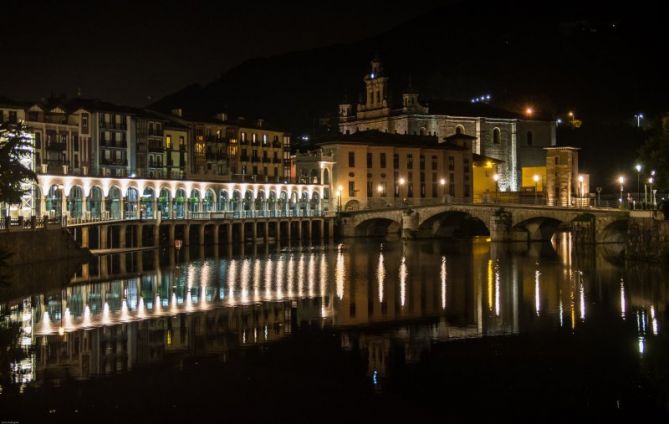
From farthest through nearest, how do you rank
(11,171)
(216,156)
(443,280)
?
(216,156) < (11,171) < (443,280)

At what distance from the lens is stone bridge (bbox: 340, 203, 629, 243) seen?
245 feet

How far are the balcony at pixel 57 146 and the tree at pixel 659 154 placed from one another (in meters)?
55.8

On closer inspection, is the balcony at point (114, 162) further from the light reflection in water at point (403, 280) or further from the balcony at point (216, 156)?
the light reflection in water at point (403, 280)

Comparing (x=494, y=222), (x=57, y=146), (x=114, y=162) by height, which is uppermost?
(x=57, y=146)

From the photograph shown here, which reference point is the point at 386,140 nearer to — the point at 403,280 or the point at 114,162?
the point at 114,162

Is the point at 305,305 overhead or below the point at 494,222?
below

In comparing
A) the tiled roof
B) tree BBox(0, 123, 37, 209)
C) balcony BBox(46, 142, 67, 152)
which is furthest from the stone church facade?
tree BBox(0, 123, 37, 209)

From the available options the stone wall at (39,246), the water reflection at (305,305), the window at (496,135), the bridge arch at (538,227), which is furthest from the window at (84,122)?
the window at (496,135)

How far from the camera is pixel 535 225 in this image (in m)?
85.5

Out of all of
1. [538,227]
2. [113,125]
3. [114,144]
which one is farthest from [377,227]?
[113,125]

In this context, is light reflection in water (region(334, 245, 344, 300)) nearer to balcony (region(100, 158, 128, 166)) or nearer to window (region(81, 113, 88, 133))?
balcony (region(100, 158, 128, 166))

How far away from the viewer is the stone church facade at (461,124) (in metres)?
129

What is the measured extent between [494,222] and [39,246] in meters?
43.8

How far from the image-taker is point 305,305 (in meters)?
40.8
